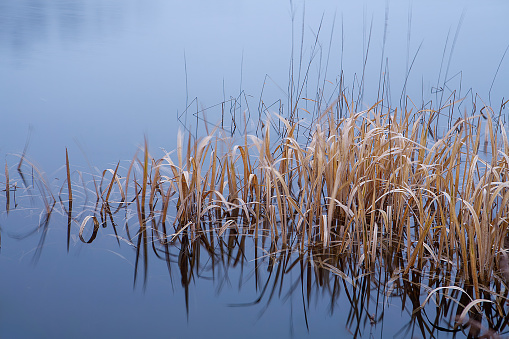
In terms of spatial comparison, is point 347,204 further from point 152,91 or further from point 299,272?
point 152,91

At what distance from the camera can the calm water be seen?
1633 mm

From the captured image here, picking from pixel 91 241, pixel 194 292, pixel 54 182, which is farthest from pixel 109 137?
pixel 194 292

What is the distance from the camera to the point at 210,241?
6.70 ft

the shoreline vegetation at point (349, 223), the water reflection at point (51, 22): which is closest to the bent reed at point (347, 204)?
the shoreline vegetation at point (349, 223)

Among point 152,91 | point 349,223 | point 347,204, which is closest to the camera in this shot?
point 349,223

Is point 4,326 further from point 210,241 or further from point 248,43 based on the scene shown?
point 248,43

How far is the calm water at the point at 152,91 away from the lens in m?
1.63

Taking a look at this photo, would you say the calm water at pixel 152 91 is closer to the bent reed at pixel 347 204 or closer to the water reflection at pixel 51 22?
the water reflection at pixel 51 22

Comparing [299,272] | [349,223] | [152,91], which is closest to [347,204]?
[349,223]

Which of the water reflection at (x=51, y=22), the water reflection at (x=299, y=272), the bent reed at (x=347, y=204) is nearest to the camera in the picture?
the water reflection at (x=299, y=272)

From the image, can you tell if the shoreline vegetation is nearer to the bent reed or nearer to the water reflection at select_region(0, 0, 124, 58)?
the bent reed

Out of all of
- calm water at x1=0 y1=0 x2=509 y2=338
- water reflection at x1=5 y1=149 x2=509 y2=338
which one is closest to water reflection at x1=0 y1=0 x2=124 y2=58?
calm water at x1=0 y1=0 x2=509 y2=338

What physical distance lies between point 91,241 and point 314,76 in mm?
3649

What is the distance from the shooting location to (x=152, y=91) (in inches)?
183
